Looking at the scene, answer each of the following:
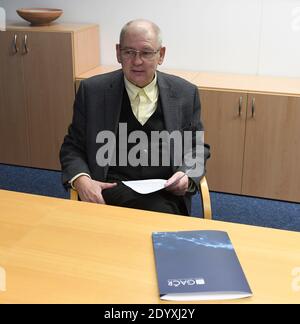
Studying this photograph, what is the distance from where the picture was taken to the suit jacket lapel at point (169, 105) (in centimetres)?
218

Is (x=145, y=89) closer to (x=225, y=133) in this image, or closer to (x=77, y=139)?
(x=77, y=139)

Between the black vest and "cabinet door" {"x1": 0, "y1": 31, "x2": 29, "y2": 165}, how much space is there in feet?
5.94

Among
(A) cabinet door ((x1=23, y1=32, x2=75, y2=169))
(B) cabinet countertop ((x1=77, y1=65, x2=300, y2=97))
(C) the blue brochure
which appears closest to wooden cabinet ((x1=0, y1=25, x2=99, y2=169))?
(A) cabinet door ((x1=23, y1=32, x2=75, y2=169))

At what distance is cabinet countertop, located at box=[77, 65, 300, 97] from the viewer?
10.5 ft

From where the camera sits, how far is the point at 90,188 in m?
1.96

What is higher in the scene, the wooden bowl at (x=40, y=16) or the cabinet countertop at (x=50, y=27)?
the wooden bowl at (x=40, y=16)

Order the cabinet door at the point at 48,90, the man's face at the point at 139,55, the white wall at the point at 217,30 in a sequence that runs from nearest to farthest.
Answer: the man's face at the point at 139,55 → the white wall at the point at 217,30 → the cabinet door at the point at 48,90

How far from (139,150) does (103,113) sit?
239mm

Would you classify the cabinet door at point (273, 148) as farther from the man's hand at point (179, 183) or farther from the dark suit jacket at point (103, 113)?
the man's hand at point (179, 183)

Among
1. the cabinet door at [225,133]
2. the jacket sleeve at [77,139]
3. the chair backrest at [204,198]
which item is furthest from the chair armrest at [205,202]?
the cabinet door at [225,133]

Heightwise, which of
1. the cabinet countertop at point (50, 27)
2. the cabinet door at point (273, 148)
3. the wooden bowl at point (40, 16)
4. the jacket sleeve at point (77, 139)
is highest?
the wooden bowl at point (40, 16)

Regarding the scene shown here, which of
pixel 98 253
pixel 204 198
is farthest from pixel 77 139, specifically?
pixel 98 253

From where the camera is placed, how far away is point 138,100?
87.1 inches

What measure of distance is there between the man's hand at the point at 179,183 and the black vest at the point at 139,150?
149mm
